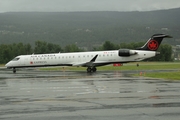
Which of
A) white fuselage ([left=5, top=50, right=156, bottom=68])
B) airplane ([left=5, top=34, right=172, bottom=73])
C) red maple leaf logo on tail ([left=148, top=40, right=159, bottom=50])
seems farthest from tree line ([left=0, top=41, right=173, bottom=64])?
red maple leaf logo on tail ([left=148, top=40, right=159, bottom=50])

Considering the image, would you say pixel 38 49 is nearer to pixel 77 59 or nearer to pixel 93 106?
pixel 77 59

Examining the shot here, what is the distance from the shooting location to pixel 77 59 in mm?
46594

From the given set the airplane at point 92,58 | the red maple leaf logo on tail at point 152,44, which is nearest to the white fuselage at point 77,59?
the airplane at point 92,58

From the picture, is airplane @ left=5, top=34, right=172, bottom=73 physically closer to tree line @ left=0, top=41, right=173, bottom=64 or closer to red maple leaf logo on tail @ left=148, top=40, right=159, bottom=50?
red maple leaf logo on tail @ left=148, top=40, right=159, bottom=50

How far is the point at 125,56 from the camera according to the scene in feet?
150

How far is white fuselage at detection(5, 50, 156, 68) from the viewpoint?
45875 millimetres

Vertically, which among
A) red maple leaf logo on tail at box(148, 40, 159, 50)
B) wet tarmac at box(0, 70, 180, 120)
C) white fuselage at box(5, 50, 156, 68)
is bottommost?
wet tarmac at box(0, 70, 180, 120)

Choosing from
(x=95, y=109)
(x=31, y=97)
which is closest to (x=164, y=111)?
(x=95, y=109)

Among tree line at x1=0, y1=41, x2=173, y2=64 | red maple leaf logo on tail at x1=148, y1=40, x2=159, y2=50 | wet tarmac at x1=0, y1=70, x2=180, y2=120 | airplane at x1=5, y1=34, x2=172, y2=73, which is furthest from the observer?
tree line at x1=0, y1=41, x2=173, y2=64

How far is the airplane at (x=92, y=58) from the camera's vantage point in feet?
150

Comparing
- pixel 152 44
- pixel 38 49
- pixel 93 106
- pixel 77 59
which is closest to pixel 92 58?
pixel 77 59

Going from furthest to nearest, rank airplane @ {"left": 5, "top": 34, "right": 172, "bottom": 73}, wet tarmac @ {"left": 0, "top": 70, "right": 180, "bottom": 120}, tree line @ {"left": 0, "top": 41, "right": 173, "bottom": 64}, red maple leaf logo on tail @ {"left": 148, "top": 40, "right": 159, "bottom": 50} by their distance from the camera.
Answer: tree line @ {"left": 0, "top": 41, "right": 173, "bottom": 64} < red maple leaf logo on tail @ {"left": 148, "top": 40, "right": 159, "bottom": 50} < airplane @ {"left": 5, "top": 34, "right": 172, "bottom": 73} < wet tarmac @ {"left": 0, "top": 70, "right": 180, "bottom": 120}

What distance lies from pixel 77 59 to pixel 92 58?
2.08m

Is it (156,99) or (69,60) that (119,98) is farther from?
(69,60)
